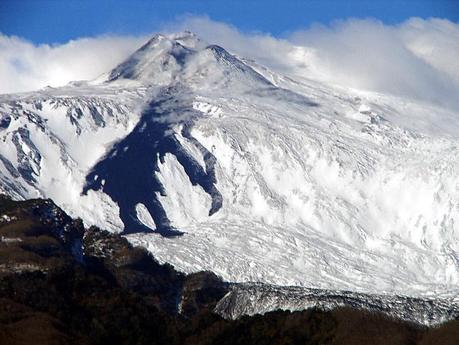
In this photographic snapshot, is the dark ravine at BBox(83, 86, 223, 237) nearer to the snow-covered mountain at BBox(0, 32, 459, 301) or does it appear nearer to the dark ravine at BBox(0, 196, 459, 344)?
the snow-covered mountain at BBox(0, 32, 459, 301)

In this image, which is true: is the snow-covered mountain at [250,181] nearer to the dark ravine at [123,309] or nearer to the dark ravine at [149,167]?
the dark ravine at [149,167]

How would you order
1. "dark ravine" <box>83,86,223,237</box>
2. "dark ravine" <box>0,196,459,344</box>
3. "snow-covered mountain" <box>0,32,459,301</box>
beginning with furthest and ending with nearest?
"dark ravine" <box>83,86,223,237</box> → "snow-covered mountain" <box>0,32,459,301</box> → "dark ravine" <box>0,196,459,344</box>

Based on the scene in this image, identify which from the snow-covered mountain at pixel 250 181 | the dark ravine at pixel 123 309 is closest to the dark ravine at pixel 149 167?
the snow-covered mountain at pixel 250 181

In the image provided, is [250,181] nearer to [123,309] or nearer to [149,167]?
[149,167]

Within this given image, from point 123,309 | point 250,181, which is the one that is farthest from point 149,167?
point 123,309

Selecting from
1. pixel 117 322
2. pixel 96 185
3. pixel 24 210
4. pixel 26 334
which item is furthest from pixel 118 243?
pixel 26 334

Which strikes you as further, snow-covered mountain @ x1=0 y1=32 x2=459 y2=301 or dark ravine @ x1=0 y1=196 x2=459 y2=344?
snow-covered mountain @ x1=0 y1=32 x2=459 y2=301

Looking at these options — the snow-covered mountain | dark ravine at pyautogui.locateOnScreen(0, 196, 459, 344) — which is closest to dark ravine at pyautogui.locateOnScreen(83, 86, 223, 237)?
the snow-covered mountain

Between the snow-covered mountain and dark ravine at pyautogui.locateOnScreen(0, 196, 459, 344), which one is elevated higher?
the snow-covered mountain
